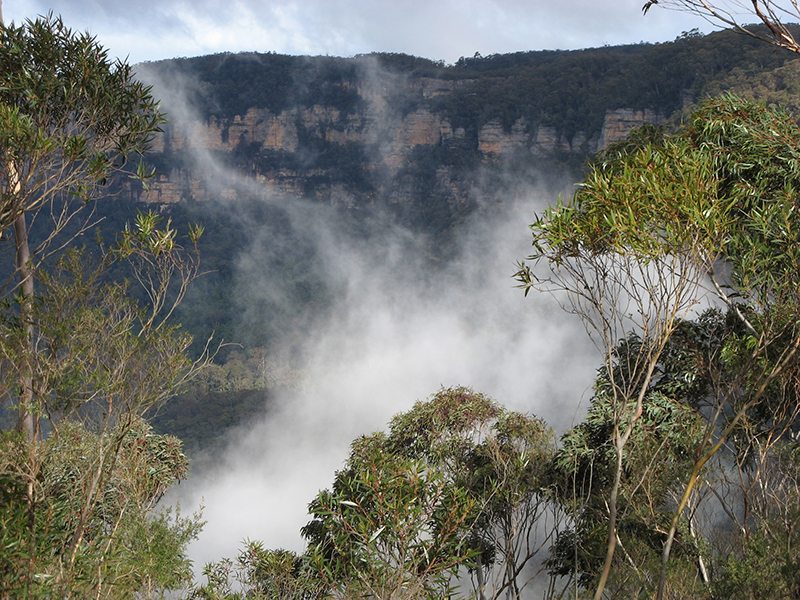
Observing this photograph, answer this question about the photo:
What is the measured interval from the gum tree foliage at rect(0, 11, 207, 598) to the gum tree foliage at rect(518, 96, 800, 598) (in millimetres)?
2999

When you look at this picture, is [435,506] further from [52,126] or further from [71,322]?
[52,126]

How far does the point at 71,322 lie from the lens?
604 cm

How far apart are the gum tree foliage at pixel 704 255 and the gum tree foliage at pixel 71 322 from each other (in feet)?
9.84

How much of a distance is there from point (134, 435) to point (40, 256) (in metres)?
4.14

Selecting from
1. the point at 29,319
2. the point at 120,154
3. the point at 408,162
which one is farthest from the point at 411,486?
the point at 408,162

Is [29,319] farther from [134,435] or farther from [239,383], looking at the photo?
[239,383]

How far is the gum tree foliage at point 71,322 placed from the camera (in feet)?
18.2

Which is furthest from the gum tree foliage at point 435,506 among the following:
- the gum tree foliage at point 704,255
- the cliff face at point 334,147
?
the cliff face at point 334,147

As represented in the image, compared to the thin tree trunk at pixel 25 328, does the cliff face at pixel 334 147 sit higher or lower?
higher

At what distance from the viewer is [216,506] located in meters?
44.7

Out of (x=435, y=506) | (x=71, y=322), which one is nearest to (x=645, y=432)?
(x=435, y=506)

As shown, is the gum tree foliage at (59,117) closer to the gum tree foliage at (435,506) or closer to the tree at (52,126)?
the tree at (52,126)

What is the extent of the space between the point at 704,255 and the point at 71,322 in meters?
5.03

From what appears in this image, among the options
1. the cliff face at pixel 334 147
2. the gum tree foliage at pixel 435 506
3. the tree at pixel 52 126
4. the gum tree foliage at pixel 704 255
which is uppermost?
the cliff face at pixel 334 147
